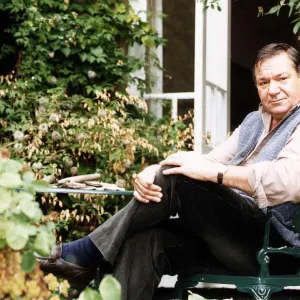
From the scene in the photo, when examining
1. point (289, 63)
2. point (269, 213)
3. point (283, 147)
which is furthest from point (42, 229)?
point (289, 63)

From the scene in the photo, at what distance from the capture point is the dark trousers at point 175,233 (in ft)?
8.86

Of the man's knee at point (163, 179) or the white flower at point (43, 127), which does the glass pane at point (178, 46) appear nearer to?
the white flower at point (43, 127)

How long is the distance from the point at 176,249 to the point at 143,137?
8.51 feet

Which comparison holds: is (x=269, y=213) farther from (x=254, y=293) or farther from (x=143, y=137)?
(x=143, y=137)

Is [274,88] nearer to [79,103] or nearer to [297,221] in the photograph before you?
[297,221]

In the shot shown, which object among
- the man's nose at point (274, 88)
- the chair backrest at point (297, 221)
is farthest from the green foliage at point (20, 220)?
the man's nose at point (274, 88)

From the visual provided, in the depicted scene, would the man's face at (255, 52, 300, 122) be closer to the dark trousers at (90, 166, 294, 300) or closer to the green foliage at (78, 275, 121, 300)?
the dark trousers at (90, 166, 294, 300)

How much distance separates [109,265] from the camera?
9.53ft

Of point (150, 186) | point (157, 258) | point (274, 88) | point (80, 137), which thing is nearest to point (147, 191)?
point (150, 186)

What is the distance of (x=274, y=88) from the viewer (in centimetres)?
303

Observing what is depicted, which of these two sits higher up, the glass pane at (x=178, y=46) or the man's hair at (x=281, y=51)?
the glass pane at (x=178, y=46)

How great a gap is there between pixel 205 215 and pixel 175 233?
21cm

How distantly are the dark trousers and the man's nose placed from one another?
1.58 feet

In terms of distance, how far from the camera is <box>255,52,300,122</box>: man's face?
119 inches
